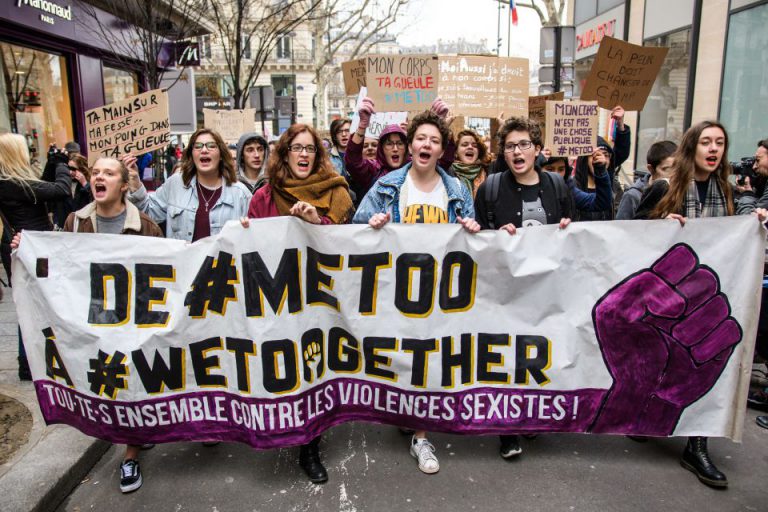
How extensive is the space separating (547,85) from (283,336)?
934cm

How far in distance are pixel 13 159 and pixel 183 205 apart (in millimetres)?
1476

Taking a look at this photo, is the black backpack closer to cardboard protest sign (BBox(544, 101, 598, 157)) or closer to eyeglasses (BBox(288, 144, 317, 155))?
eyeglasses (BBox(288, 144, 317, 155))

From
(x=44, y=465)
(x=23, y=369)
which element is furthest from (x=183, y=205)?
(x=23, y=369)

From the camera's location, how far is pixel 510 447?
3414mm

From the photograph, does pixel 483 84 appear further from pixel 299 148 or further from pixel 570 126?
pixel 299 148

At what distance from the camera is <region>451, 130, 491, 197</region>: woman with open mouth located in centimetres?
549

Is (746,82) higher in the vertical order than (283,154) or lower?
higher

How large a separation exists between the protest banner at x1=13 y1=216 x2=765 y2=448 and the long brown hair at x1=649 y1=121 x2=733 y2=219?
34 cm

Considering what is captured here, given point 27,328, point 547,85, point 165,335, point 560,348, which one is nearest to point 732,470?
point 560,348

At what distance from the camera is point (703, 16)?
1180 centimetres

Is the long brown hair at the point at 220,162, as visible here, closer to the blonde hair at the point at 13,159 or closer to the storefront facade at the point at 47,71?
the blonde hair at the point at 13,159

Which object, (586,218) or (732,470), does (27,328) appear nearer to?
(732,470)

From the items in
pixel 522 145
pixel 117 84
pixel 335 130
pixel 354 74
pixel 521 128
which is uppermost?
pixel 117 84

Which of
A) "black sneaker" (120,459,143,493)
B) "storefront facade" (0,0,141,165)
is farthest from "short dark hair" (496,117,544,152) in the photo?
"storefront facade" (0,0,141,165)
